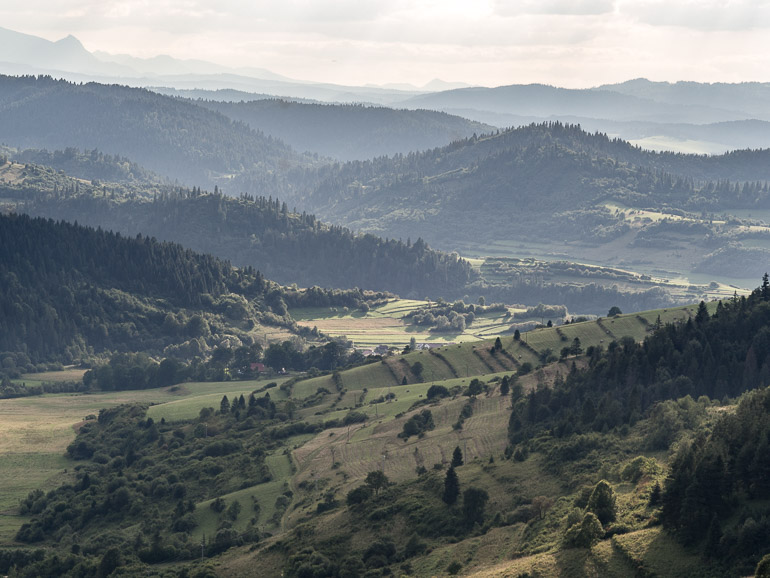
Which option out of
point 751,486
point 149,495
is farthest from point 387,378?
point 751,486

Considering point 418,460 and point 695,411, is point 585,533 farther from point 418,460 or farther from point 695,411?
point 418,460

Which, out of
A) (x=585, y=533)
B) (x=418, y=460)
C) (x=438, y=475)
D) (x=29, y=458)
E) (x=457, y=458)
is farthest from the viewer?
(x=29, y=458)

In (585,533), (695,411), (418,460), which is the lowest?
(418,460)

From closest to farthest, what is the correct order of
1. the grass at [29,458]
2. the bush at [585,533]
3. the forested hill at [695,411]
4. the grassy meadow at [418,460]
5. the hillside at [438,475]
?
the forested hill at [695,411]
the bush at [585,533]
the hillside at [438,475]
the grassy meadow at [418,460]
the grass at [29,458]

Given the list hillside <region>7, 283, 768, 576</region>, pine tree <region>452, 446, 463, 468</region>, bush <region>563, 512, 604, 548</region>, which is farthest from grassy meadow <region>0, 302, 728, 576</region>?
bush <region>563, 512, 604, 548</region>

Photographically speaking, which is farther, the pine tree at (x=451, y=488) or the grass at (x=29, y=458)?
the grass at (x=29, y=458)

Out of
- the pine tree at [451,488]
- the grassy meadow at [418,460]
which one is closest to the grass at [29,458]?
the grassy meadow at [418,460]

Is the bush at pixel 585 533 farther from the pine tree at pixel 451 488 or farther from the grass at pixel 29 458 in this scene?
the grass at pixel 29 458

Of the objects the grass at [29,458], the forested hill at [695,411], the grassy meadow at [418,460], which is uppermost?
Answer: the forested hill at [695,411]

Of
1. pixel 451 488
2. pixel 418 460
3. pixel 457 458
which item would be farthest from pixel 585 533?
pixel 418 460

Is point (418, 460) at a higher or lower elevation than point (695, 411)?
lower

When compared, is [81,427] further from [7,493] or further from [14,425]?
[7,493]
